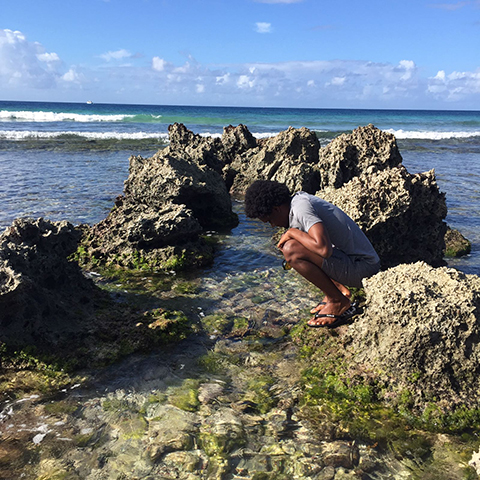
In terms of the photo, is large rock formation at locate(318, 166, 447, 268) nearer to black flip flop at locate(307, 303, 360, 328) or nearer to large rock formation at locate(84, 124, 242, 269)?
black flip flop at locate(307, 303, 360, 328)

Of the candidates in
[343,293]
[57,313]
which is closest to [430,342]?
[343,293]

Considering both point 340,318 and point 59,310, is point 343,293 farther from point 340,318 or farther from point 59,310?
point 59,310

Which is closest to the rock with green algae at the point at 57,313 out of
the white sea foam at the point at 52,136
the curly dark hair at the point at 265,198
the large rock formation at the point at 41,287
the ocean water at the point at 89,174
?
the large rock formation at the point at 41,287

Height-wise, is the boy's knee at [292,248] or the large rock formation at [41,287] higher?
the boy's knee at [292,248]

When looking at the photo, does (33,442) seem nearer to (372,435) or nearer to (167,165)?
(372,435)

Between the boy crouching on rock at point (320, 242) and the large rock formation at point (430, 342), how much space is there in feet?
2.55

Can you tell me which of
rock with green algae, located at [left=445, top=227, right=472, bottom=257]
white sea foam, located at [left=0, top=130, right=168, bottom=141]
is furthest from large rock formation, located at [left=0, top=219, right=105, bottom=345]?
white sea foam, located at [left=0, top=130, right=168, bottom=141]

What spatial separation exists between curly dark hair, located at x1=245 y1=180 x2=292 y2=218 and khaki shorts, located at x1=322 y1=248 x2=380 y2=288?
797 mm

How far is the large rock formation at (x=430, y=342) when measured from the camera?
375cm

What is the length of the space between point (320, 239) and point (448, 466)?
7.07ft

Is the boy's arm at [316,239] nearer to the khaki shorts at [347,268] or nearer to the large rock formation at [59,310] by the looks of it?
the khaki shorts at [347,268]

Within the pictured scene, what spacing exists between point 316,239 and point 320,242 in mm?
51

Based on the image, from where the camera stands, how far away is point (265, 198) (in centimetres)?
460

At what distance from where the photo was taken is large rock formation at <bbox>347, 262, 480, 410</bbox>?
12.3 feet
